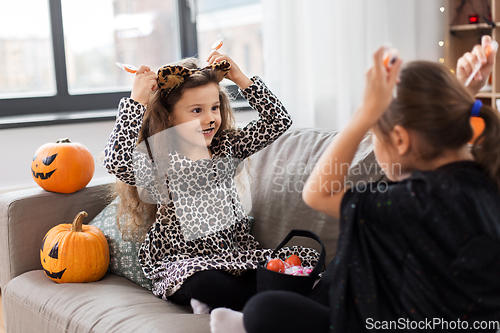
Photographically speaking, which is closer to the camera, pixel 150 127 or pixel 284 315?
pixel 284 315

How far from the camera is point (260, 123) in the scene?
1.48 m

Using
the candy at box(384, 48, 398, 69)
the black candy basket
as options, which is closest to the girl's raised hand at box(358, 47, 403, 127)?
the candy at box(384, 48, 398, 69)

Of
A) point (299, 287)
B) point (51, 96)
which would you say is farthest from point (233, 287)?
point (51, 96)

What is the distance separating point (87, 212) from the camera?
158 centimetres

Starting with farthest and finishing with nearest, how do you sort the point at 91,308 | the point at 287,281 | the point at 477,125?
the point at 91,308 → the point at 287,281 → the point at 477,125

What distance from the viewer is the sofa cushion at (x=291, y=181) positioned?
1.36m

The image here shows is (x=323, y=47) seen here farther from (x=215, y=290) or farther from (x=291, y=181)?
(x=215, y=290)

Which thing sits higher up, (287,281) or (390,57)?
(390,57)

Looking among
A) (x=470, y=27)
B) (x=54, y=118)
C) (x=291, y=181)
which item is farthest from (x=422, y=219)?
(x=470, y=27)

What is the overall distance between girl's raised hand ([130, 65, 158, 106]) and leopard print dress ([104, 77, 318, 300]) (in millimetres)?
21

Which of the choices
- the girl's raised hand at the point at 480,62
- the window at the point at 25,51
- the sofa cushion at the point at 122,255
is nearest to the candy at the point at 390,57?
the girl's raised hand at the point at 480,62

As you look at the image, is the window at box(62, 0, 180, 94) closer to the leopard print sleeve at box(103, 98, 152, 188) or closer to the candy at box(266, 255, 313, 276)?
the leopard print sleeve at box(103, 98, 152, 188)

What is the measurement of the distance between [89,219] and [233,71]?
703 millimetres

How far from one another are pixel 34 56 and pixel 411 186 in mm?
2227
